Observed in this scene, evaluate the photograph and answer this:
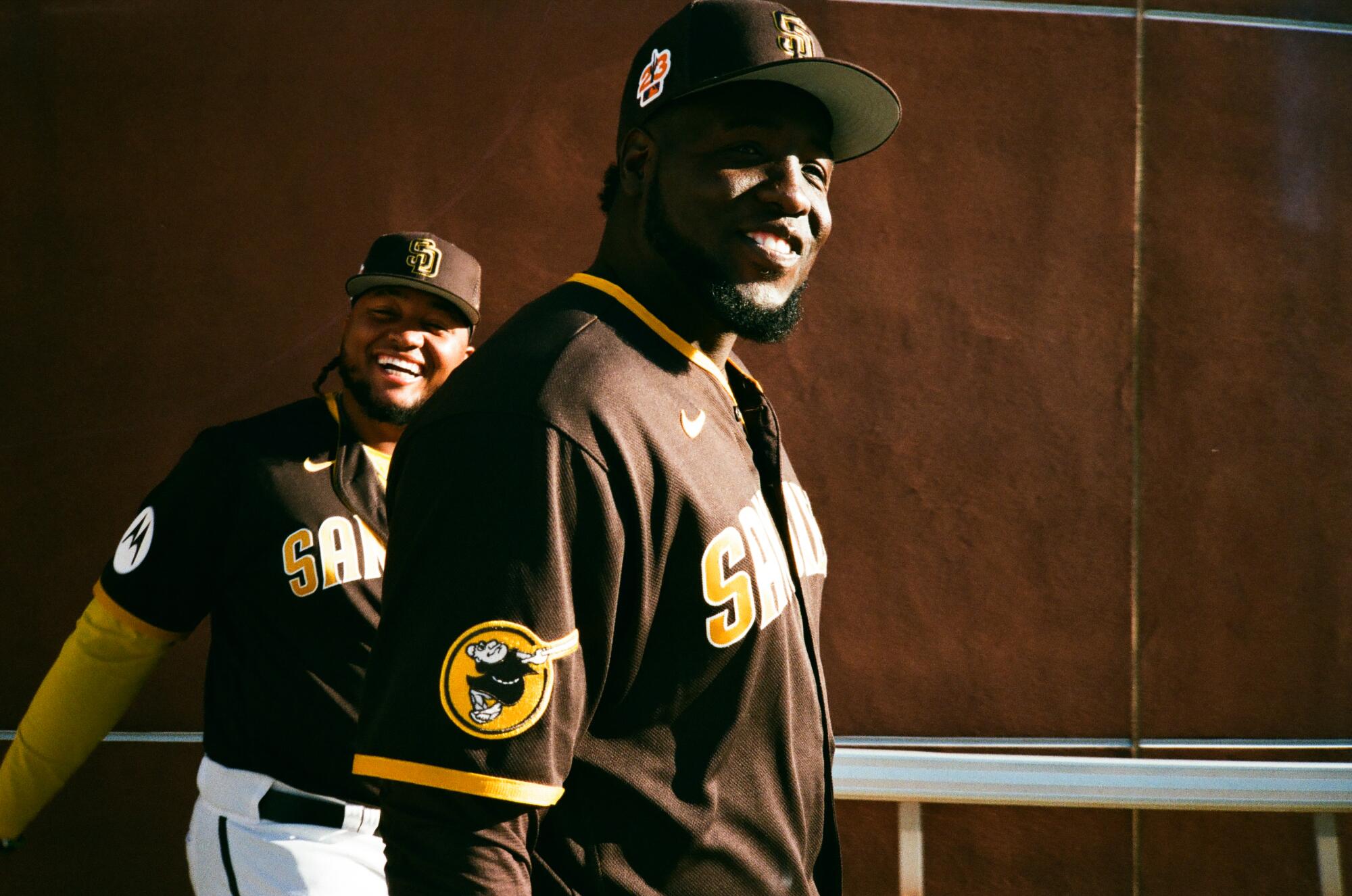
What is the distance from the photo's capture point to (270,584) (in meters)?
2.50

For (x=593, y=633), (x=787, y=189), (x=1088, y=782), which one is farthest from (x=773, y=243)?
(x=1088, y=782)

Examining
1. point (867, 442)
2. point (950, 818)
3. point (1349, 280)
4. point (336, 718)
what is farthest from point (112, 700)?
point (1349, 280)

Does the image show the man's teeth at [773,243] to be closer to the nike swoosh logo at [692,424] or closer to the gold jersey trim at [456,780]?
the nike swoosh logo at [692,424]

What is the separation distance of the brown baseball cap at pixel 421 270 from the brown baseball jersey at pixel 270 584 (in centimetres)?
50

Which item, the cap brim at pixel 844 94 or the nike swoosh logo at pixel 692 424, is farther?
the cap brim at pixel 844 94

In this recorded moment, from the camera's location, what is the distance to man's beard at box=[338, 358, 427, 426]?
9.06 ft

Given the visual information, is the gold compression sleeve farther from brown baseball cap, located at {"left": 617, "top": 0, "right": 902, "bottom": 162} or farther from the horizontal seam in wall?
the horizontal seam in wall

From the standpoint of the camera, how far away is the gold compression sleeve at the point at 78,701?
8.50 ft

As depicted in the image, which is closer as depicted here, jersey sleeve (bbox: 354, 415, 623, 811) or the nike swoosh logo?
jersey sleeve (bbox: 354, 415, 623, 811)

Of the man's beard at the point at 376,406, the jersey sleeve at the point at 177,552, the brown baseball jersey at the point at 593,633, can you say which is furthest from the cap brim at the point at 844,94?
the jersey sleeve at the point at 177,552

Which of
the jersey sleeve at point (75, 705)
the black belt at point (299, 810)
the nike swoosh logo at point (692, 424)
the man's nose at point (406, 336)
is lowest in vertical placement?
the black belt at point (299, 810)

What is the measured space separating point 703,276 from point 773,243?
0.39ft

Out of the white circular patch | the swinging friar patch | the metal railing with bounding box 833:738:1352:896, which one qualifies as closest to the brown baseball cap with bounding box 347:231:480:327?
the white circular patch

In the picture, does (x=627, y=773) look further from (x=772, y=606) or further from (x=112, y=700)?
(x=112, y=700)
